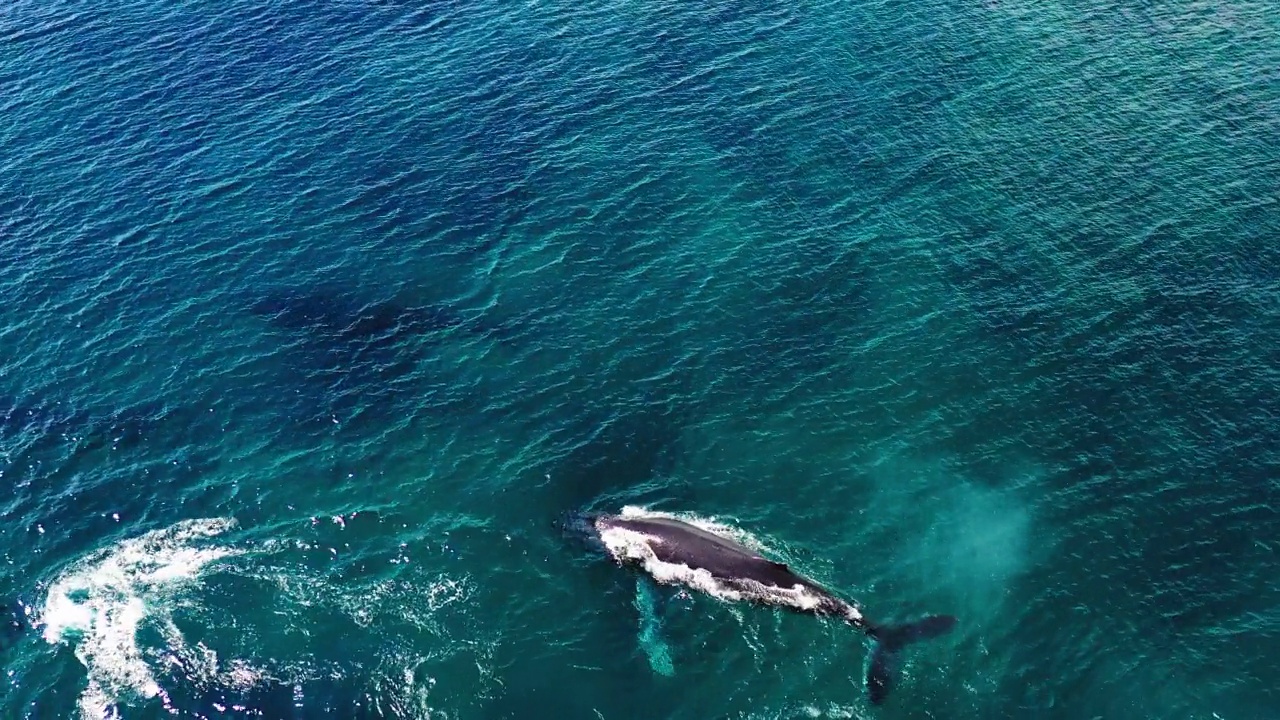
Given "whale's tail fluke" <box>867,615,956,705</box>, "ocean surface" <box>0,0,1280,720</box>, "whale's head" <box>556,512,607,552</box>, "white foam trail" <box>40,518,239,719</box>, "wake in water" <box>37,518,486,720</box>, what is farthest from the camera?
"whale's head" <box>556,512,607,552</box>

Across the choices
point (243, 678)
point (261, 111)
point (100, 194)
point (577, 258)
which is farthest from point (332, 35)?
point (243, 678)

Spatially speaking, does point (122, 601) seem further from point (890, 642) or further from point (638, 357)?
point (890, 642)

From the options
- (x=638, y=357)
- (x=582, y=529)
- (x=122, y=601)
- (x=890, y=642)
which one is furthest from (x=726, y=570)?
(x=122, y=601)

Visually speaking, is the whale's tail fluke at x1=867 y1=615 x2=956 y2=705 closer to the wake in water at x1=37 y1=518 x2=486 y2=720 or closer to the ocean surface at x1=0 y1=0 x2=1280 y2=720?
the ocean surface at x1=0 y1=0 x2=1280 y2=720

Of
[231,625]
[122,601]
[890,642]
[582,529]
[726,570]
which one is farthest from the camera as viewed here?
[582,529]

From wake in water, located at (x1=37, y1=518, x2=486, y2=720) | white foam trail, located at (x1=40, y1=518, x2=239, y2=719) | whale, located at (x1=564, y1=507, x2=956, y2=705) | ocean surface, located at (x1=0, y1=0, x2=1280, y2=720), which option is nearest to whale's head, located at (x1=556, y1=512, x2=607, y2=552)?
whale, located at (x1=564, y1=507, x2=956, y2=705)
